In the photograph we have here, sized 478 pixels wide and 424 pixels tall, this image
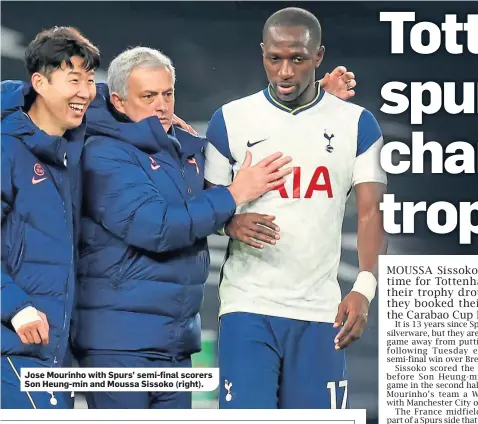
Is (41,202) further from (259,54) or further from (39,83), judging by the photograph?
(259,54)

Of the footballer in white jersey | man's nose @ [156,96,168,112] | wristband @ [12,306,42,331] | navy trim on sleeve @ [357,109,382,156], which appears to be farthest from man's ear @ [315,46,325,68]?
wristband @ [12,306,42,331]

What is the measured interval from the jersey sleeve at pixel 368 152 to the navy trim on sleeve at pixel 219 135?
0.89 feet

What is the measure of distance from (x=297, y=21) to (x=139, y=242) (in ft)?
1.88

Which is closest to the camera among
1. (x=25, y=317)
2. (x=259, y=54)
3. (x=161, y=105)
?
(x=25, y=317)

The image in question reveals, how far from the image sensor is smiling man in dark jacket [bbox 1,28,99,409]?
1662mm

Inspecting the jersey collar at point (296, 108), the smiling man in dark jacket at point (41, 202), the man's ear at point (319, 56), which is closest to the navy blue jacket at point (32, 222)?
the smiling man in dark jacket at point (41, 202)

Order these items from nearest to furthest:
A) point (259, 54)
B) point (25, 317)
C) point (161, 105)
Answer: point (25, 317) < point (161, 105) < point (259, 54)

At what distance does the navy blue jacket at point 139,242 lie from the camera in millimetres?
1720

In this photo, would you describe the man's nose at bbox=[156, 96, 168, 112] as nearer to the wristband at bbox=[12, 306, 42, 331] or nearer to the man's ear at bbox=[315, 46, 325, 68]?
the man's ear at bbox=[315, 46, 325, 68]

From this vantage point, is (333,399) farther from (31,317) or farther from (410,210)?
(31,317)

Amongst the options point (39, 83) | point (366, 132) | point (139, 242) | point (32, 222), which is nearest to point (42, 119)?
point (39, 83)

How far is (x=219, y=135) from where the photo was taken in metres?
1.85

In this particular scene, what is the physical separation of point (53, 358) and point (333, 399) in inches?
23.1

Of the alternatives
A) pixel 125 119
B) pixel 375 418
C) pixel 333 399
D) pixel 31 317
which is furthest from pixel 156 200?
pixel 375 418
